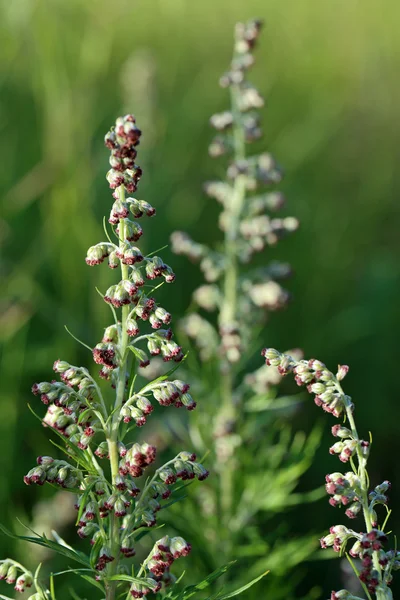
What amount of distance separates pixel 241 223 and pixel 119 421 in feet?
6.41

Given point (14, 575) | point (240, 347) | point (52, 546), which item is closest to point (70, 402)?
point (52, 546)

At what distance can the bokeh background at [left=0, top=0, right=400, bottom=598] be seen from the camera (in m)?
5.25

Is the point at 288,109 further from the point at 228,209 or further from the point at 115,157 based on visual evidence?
the point at 115,157

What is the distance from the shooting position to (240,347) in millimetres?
3709

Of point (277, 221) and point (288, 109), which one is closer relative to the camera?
point (277, 221)

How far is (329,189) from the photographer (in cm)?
775

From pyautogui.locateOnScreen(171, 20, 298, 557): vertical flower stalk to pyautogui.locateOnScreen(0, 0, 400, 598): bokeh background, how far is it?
1008mm

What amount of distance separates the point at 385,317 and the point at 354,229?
122cm

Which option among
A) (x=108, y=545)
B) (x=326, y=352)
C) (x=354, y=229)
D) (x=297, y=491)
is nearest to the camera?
(x=108, y=545)

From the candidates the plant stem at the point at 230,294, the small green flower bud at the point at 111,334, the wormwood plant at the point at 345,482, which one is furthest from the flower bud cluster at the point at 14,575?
the plant stem at the point at 230,294

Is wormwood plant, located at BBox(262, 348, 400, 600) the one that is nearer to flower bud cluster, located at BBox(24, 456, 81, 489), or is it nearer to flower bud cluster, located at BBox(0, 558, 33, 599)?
flower bud cluster, located at BBox(24, 456, 81, 489)

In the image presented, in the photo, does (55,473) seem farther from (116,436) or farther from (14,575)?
(14,575)

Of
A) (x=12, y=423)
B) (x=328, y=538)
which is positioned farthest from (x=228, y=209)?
(x=328, y=538)

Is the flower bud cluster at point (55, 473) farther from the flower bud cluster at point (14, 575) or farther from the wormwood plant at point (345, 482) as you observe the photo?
the wormwood plant at point (345, 482)
